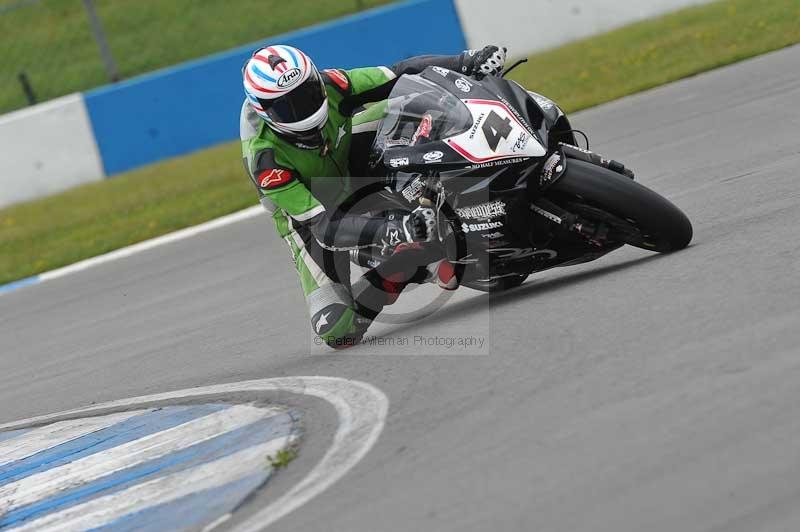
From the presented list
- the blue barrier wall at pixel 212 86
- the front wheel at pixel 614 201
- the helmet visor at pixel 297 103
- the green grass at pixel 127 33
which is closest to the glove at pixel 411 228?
the front wheel at pixel 614 201

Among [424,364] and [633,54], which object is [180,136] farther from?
[424,364]

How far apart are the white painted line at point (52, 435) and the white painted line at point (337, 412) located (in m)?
0.17

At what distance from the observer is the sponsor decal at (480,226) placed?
19.3 feet

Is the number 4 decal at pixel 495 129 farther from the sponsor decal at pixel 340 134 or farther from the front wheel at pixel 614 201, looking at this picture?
the sponsor decal at pixel 340 134

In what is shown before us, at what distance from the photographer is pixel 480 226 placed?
5926 mm

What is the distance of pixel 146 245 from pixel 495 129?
627 centimetres

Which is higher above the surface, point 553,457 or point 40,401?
point 553,457

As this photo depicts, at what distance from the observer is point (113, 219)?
42.4 feet

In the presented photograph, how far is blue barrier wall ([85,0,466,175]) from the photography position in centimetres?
1523

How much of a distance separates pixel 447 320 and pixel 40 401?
2531 mm

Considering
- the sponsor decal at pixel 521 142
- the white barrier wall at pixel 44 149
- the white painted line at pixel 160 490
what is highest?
the sponsor decal at pixel 521 142

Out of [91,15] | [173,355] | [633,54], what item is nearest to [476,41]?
[633,54]

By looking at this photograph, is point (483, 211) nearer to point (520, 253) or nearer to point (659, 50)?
point (520, 253)

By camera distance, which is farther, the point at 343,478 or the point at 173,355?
the point at 173,355
